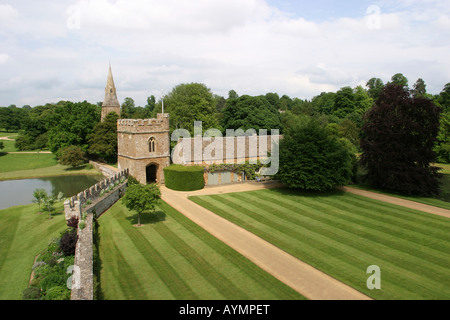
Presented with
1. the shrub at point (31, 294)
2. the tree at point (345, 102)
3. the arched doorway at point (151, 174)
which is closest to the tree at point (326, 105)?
the tree at point (345, 102)

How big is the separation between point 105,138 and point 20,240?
25664 mm

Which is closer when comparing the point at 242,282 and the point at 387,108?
the point at 242,282

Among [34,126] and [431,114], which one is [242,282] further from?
[34,126]

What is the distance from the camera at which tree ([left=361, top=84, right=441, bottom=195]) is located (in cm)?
2605

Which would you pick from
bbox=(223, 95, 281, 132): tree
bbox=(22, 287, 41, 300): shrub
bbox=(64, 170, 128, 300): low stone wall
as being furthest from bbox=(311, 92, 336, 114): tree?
bbox=(22, 287, 41, 300): shrub

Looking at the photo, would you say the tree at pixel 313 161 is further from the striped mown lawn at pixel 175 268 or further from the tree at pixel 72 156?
the tree at pixel 72 156

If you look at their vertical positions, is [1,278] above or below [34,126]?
below

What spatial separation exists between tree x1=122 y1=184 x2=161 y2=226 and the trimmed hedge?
28.1ft

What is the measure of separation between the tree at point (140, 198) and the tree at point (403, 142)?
19.8m

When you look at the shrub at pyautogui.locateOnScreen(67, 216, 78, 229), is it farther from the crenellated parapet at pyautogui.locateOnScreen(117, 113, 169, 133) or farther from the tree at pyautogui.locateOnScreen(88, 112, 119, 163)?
the tree at pyautogui.locateOnScreen(88, 112, 119, 163)
